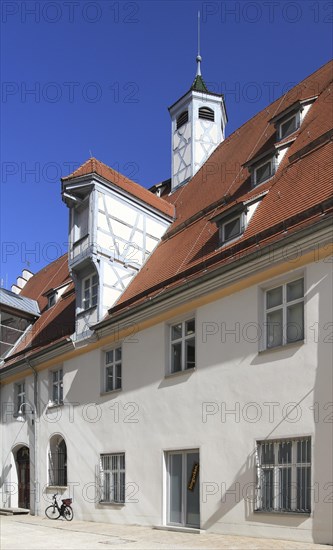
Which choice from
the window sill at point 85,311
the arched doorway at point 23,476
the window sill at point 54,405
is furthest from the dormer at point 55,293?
the arched doorway at point 23,476

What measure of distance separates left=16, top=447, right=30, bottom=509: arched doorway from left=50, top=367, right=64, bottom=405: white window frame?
3.02 m

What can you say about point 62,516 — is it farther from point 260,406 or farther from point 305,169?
point 305,169

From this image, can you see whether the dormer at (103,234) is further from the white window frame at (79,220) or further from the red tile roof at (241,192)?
the red tile roof at (241,192)

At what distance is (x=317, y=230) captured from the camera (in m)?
11.9

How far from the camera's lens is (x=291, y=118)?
17.8m

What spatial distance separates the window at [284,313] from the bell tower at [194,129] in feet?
40.8

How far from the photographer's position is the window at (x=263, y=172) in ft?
54.3

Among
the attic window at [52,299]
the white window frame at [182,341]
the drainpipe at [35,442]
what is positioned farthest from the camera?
the attic window at [52,299]

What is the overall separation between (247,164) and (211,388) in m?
6.39

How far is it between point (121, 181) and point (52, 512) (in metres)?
10.4

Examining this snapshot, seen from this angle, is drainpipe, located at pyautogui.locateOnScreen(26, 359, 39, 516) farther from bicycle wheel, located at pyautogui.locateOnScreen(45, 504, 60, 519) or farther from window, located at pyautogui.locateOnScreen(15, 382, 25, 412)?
window, located at pyautogui.locateOnScreen(15, 382, 25, 412)

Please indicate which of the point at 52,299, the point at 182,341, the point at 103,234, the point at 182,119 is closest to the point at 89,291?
the point at 103,234

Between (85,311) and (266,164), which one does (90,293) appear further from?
(266,164)

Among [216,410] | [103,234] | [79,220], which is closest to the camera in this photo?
[216,410]
